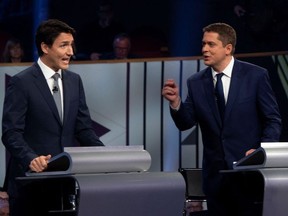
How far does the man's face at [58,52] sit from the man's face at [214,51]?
0.80 metres

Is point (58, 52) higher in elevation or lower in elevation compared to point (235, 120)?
higher

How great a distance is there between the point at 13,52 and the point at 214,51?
2.47 m

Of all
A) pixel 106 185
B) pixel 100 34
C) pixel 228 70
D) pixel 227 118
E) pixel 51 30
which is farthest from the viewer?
pixel 100 34

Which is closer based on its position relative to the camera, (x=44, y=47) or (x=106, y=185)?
(x=106, y=185)

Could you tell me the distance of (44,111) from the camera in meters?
3.52

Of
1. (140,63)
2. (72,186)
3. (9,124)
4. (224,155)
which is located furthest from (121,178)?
(140,63)

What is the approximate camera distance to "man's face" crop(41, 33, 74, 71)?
3617 mm

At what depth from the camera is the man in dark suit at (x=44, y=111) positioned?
134 inches

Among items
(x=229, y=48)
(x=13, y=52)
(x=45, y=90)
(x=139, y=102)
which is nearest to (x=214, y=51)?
(x=229, y=48)

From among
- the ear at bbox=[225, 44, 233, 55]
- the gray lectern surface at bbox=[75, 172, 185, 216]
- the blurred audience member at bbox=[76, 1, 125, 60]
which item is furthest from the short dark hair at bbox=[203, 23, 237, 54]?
the blurred audience member at bbox=[76, 1, 125, 60]

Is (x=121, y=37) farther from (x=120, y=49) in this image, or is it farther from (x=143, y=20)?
(x=143, y=20)

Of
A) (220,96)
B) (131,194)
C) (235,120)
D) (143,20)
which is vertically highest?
(143,20)

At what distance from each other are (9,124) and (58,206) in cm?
47

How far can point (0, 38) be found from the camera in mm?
6219
